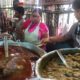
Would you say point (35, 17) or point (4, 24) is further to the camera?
point (4, 24)

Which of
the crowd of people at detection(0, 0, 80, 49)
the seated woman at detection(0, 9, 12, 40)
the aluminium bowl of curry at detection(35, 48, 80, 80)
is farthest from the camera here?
the seated woman at detection(0, 9, 12, 40)

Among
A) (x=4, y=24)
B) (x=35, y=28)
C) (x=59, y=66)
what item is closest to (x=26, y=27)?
(x=35, y=28)

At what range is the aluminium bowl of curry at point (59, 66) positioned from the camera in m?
0.85

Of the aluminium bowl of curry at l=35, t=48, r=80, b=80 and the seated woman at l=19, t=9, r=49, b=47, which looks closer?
the aluminium bowl of curry at l=35, t=48, r=80, b=80

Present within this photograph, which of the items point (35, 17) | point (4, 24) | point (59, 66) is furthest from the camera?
point (4, 24)

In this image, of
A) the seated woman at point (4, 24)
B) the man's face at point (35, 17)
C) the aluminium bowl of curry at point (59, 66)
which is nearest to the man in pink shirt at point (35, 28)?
the man's face at point (35, 17)

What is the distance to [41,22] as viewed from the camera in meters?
2.35

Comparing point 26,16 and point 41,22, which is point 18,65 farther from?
point 26,16

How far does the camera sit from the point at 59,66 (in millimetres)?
966

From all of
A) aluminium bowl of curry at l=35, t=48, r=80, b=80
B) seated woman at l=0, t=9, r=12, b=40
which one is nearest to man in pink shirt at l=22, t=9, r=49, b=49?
seated woman at l=0, t=9, r=12, b=40

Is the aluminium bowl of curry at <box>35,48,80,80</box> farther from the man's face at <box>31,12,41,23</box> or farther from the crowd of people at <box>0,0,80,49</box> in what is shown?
the man's face at <box>31,12,41,23</box>

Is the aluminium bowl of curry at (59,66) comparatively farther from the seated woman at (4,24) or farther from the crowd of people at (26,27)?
the seated woman at (4,24)

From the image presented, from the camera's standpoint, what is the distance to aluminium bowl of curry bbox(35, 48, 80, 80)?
33.6 inches

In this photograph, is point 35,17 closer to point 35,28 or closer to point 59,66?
point 35,28
